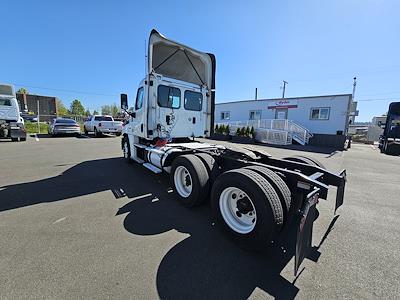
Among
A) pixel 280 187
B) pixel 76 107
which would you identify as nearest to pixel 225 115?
pixel 280 187

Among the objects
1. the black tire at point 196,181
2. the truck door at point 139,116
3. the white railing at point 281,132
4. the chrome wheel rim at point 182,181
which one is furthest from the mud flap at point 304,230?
the white railing at point 281,132

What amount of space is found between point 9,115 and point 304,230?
56.5 feet

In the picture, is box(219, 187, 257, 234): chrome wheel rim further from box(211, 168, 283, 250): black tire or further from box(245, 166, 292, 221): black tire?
box(245, 166, 292, 221): black tire

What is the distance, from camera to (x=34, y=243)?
8.82 ft

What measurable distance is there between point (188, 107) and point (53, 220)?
181 inches

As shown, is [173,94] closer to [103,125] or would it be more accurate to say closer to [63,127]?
[103,125]

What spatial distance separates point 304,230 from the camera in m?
2.16

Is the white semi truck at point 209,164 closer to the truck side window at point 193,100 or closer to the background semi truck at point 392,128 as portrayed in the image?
the truck side window at point 193,100

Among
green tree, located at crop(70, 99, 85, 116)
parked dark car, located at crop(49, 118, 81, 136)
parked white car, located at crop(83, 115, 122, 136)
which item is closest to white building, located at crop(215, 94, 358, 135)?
parked white car, located at crop(83, 115, 122, 136)

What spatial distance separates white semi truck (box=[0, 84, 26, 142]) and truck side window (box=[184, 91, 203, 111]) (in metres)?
13.0

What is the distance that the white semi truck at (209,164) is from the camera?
2494mm

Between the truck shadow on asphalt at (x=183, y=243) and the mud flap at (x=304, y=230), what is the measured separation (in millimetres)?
284

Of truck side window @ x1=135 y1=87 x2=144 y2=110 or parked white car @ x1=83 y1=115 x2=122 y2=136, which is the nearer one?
truck side window @ x1=135 y1=87 x2=144 y2=110

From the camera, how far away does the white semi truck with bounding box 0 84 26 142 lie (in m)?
12.7
